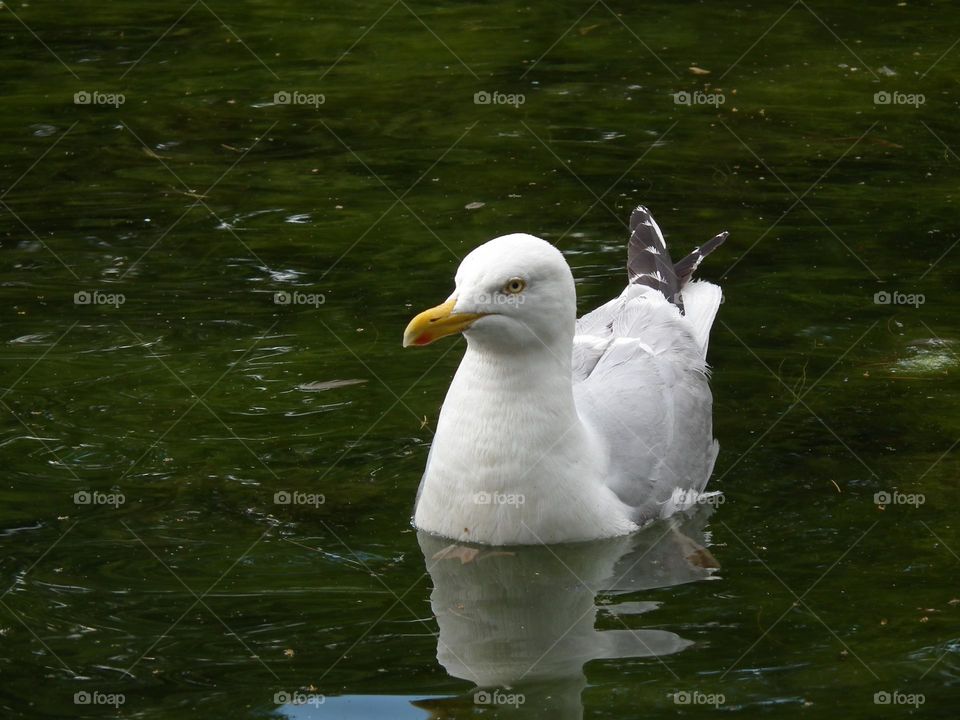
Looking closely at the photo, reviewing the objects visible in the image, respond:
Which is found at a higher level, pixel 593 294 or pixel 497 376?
pixel 593 294

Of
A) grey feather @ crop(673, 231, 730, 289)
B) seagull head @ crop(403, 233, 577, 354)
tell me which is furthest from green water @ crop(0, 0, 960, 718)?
seagull head @ crop(403, 233, 577, 354)

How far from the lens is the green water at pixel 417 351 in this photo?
18.9ft

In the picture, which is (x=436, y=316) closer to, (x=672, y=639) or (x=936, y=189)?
(x=672, y=639)

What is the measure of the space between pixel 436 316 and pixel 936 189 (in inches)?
206

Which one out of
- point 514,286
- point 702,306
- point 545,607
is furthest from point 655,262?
point 545,607

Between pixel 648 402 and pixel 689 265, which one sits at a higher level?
pixel 689 265

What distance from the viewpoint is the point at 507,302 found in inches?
244

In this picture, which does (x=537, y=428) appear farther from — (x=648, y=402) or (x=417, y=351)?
(x=417, y=351)

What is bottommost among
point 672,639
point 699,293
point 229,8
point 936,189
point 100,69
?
point 672,639

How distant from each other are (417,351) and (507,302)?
221 cm

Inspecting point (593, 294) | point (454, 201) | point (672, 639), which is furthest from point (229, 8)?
point (672, 639)

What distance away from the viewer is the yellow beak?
239 inches

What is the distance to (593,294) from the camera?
8883 millimetres

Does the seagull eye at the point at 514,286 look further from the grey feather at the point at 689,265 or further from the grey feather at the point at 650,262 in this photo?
the grey feather at the point at 689,265
